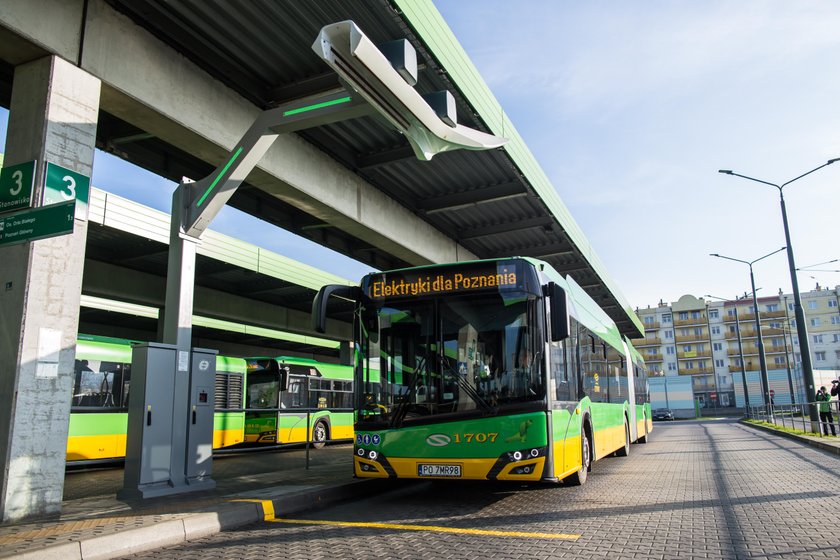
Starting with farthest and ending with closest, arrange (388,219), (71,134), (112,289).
→ (112,289) < (388,219) < (71,134)

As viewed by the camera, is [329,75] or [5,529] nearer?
[5,529]

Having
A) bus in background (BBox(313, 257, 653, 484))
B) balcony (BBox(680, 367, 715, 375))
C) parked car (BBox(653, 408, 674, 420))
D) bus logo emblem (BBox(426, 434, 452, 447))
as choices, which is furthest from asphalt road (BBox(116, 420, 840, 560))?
balcony (BBox(680, 367, 715, 375))

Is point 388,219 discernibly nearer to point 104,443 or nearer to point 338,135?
point 338,135

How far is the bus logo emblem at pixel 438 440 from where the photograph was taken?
7.60 m

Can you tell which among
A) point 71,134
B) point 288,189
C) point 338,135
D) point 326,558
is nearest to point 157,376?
point 71,134

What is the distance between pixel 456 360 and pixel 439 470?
1325 millimetres

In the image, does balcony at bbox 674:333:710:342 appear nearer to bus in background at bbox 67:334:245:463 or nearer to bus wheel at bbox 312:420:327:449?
bus wheel at bbox 312:420:327:449

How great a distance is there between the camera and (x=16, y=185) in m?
7.19

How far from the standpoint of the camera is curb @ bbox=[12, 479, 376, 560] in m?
5.25

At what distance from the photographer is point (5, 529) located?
605 cm

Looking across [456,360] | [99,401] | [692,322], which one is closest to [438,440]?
[456,360]

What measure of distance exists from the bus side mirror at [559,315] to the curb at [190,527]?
3.74 m

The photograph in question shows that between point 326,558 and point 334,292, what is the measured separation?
13.0ft

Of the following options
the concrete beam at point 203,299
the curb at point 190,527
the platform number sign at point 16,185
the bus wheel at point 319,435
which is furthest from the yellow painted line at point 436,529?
the concrete beam at point 203,299
